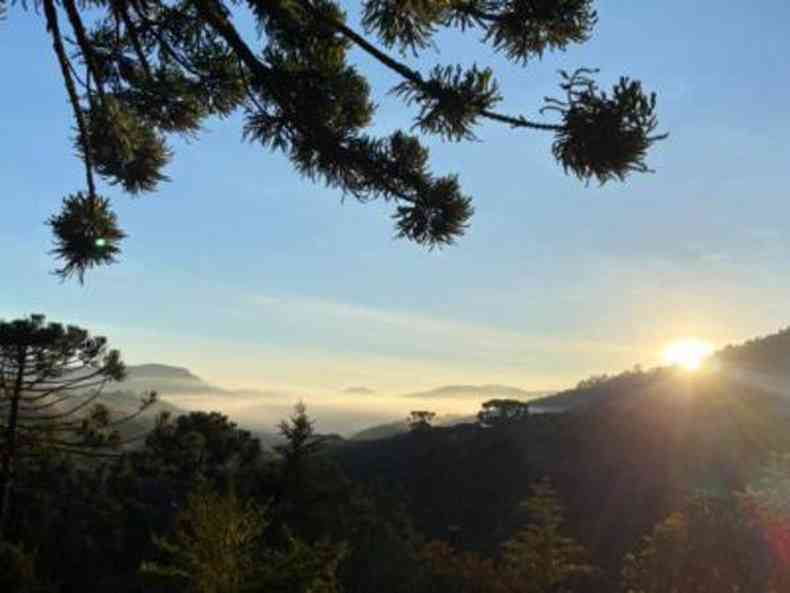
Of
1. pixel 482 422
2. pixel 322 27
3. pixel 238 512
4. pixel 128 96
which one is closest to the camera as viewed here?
pixel 322 27

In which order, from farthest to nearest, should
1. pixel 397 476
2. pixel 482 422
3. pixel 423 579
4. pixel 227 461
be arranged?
pixel 482 422 → pixel 397 476 → pixel 227 461 → pixel 423 579

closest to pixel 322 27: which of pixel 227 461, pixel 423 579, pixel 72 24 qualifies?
pixel 72 24

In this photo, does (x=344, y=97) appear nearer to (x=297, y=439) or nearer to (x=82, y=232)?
(x=82, y=232)

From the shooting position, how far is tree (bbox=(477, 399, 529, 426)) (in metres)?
139

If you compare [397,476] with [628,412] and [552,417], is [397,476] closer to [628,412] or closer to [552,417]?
[552,417]

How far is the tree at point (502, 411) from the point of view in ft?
455

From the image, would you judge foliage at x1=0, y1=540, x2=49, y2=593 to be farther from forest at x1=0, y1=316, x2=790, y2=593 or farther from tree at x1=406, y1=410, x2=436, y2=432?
tree at x1=406, y1=410, x2=436, y2=432

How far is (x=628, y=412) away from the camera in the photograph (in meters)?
143

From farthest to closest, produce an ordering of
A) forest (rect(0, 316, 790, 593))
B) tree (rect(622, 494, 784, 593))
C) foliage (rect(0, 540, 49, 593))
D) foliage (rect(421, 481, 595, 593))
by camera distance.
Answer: foliage (rect(421, 481, 595, 593)) → tree (rect(622, 494, 784, 593)) → foliage (rect(0, 540, 49, 593)) → forest (rect(0, 316, 790, 593))

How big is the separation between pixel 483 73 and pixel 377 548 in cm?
3262

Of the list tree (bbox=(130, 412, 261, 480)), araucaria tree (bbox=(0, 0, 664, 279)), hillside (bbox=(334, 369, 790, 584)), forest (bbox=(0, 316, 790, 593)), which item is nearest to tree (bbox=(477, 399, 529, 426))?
hillside (bbox=(334, 369, 790, 584))

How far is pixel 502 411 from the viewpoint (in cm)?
14012

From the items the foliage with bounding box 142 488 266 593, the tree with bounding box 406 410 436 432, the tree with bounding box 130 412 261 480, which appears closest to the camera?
the foliage with bounding box 142 488 266 593

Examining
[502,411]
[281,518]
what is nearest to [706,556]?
[281,518]
